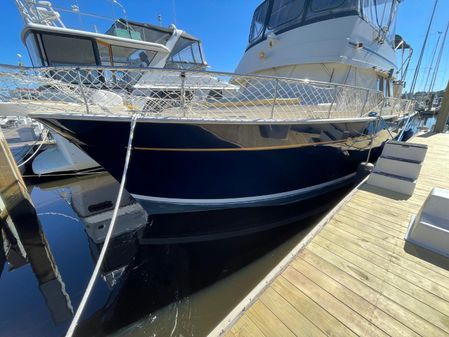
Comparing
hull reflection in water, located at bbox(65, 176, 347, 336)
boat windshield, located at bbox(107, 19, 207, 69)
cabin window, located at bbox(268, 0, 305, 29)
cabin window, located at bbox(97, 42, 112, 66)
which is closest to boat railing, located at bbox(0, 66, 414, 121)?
cabin window, located at bbox(97, 42, 112, 66)

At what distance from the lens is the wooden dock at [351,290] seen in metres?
1.55

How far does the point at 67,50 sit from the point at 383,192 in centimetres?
757

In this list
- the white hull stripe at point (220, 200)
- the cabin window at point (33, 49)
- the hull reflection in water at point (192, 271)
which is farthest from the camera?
the cabin window at point (33, 49)

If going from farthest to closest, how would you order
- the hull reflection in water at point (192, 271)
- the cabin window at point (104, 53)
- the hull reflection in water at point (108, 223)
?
1. the cabin window at point (104, 53)
2. the hull reflection in water at point (108, 223)
3. the hull reflection in water at point (192, 271)

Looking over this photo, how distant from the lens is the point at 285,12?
18.5ft

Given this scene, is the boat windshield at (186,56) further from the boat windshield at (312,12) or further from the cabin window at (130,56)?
the boat windshield at (312,12)

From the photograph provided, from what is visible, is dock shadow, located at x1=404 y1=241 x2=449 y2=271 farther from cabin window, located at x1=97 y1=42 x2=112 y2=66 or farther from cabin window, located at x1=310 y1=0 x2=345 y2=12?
cabin window, located at x1=97 y1=42 x2=112 y2=66

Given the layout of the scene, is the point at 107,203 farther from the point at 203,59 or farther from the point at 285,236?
the point at 203,59

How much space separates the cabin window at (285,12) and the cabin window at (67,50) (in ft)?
16.2

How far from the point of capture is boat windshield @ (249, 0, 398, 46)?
4.88 m

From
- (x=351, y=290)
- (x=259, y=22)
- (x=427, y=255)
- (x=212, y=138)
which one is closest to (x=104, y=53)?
(x=259, y=22)

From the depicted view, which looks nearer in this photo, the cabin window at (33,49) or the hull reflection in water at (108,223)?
the hull reflection in water at (108,223)

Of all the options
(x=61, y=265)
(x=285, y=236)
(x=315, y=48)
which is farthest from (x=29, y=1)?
(x=285, y=236)

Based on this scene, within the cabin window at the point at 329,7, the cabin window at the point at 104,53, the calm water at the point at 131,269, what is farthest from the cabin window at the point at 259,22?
the calm water at the point at 131,269
